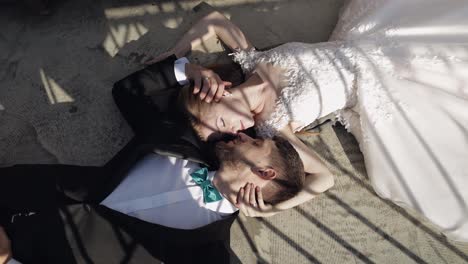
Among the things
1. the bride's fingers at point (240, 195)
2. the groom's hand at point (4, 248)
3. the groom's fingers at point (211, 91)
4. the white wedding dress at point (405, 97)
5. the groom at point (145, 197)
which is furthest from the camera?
the white wedding dress at point (405, 97)

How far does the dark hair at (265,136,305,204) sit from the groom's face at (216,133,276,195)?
0.11 feet

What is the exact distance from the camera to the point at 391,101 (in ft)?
7.11

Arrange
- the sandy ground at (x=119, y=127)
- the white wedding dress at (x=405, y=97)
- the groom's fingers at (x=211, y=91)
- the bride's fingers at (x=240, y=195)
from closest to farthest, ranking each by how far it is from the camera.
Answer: the bride's fingers at (x=240, y=195) → the groom's fingers at (x=211, y=91) → the white wedding dress at (x=405, y=97) → the sandy ground at (x=119, y=127)

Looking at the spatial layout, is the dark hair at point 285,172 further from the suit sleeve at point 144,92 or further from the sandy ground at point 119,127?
the suit sleeve at point 144,92

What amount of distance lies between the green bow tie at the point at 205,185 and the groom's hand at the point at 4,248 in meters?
0.89

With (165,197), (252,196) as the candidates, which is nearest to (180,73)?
(165,197)

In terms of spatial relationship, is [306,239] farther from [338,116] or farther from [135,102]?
[135,102]

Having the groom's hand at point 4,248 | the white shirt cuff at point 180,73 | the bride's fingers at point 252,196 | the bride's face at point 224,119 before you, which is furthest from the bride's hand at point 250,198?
the groom's hand at point 4,248

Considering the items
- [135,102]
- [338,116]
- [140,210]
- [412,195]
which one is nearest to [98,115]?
[135,102]

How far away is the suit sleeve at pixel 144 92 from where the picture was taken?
2111mm

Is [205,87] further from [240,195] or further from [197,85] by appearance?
[240,195]

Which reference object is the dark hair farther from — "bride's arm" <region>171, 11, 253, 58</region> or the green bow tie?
"bride's arm" <region>171, 11, 253, 58</region>

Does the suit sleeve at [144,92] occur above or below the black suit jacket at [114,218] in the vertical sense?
above

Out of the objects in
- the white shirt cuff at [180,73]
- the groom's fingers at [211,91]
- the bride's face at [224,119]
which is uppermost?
the white shirt cuff at [180,73]
